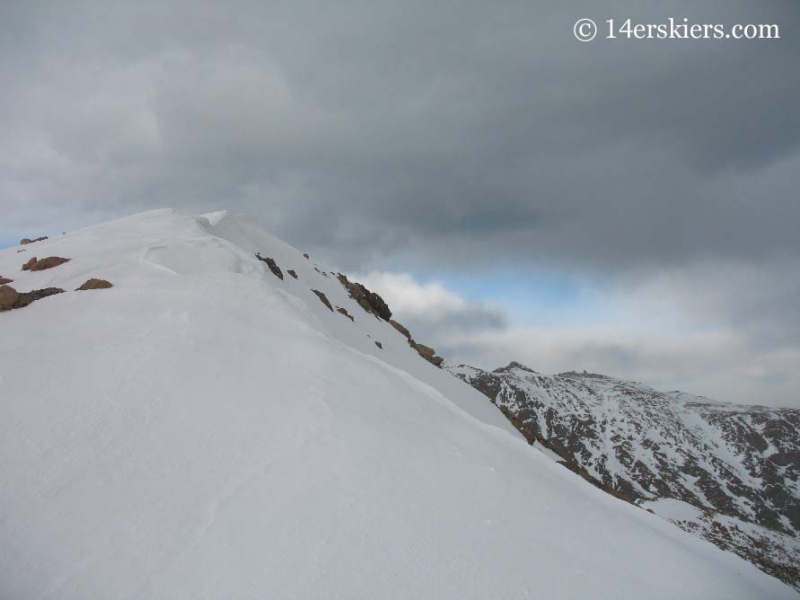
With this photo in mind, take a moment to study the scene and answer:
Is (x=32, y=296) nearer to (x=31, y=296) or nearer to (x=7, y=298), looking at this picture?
(x=31, y=296)

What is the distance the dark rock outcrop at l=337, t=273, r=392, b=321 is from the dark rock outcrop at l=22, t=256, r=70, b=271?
17.0m

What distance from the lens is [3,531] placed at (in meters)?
4.67

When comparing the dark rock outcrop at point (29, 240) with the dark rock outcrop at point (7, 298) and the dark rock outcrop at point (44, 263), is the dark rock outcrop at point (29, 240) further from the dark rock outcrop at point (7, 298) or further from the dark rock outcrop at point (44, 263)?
the dark rock outcrop at point (7, 298)

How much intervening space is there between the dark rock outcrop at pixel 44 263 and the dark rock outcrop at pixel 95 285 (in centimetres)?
445

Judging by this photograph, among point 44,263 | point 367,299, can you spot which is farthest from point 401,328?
point 44,263

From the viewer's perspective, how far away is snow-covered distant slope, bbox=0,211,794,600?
184 inches

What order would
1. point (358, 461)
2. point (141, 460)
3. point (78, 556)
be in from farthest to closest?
1. point (358, 461)
2. point (141, 460)
3. point (78, 556)

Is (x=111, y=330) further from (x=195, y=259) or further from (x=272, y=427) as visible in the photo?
(x=195, y=259)

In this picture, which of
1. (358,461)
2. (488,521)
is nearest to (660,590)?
(488,521)

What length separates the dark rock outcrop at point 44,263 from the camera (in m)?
16.0

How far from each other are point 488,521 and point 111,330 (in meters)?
8.96

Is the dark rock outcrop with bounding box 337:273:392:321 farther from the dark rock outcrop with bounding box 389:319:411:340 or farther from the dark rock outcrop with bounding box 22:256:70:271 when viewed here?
the dark rock outcrop with bounding box 22:256:70:271

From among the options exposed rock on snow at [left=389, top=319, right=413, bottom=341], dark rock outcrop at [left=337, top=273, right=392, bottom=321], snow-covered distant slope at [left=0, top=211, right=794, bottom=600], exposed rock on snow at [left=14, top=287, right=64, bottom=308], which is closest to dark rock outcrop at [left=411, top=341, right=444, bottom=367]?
exposed rock on snow at [left=389, top=319, right=413, bottom=341]

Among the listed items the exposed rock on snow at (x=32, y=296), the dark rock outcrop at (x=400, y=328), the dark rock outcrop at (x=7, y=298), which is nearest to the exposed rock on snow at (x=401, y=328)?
the dark rock outcrop at (x=400, y=328)
